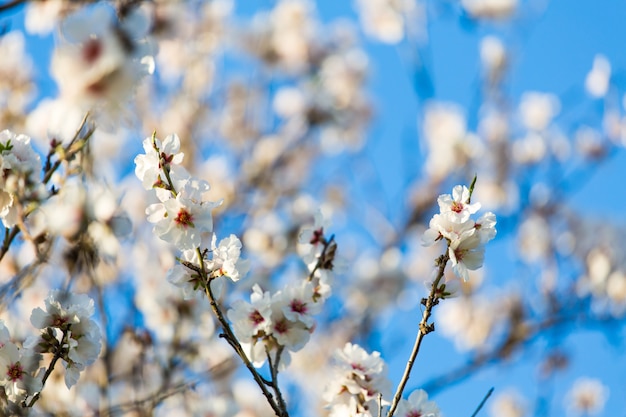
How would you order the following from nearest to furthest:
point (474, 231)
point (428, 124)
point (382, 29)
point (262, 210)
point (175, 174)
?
point (474, 231) < point (175, 174) < point (262, 210) < point (382, 29) < point (428, 124)

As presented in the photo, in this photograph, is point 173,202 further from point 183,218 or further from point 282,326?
point 282,326

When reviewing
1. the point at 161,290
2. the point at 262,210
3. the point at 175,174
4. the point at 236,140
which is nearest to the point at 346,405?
the point at 175,174

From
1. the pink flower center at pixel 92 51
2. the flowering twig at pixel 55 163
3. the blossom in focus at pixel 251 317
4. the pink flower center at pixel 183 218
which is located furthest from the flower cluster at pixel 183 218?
the pink flower center at pixel 92 51

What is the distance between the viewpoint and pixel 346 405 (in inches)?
66.2

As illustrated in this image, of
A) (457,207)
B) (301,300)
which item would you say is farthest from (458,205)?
(301,300)

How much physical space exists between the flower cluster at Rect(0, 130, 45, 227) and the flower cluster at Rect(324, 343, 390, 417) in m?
0.85

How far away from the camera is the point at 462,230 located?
1497 millimetres

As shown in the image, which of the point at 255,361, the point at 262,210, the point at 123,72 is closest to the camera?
the point at 123,72

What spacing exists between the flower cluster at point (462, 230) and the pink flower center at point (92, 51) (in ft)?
2.50

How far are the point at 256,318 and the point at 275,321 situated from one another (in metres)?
0.05

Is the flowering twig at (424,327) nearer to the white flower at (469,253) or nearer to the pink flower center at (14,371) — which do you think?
the white flower at (469,253)

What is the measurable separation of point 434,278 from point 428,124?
21.0 ft

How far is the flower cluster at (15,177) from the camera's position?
1702 mm

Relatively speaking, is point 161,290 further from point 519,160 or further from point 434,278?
point 519,160
